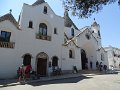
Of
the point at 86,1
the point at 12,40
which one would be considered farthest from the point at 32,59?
the point at 86,1

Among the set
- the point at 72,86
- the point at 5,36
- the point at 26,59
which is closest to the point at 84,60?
the point at 26,59

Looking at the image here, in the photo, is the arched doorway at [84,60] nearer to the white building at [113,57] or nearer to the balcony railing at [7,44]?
the balcony railing at [7,44]

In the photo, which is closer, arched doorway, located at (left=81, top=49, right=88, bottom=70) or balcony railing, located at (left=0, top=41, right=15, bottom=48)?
balcony railing, located at (left=0, top=41, right=15, bottom=48)

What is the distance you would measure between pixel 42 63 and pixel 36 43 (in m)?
3.13

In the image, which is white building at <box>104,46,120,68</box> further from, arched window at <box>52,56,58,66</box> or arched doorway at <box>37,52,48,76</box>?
arched doorway at <box>37,52,48,76</box>

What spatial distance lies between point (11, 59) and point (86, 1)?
11776mm

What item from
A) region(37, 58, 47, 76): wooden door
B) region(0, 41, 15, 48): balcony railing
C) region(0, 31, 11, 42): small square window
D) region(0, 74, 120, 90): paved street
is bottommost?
region(0, 74, 120, 90): paved street

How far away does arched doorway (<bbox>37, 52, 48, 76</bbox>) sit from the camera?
76.9 feet

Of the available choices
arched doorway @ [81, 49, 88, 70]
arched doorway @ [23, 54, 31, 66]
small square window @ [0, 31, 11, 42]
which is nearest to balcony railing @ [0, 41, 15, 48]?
small square window @ [0, 31, 11, 42]

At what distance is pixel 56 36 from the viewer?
1017 inches

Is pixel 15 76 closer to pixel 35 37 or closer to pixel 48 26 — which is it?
pixel 35 37

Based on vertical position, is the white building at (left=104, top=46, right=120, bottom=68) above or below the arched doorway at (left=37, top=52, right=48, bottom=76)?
above

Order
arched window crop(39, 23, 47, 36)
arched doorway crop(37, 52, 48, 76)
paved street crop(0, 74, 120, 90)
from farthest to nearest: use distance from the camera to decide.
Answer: arched window crop(39, 23, 47, 36), arched doorway crop(37, 52, 48, 76), paved street crop(0, 74, 120, 90)

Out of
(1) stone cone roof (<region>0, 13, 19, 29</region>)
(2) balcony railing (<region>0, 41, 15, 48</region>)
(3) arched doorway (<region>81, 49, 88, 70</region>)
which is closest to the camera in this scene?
(2) balcony railing (<region>0, 41, 15, 48</region>)
